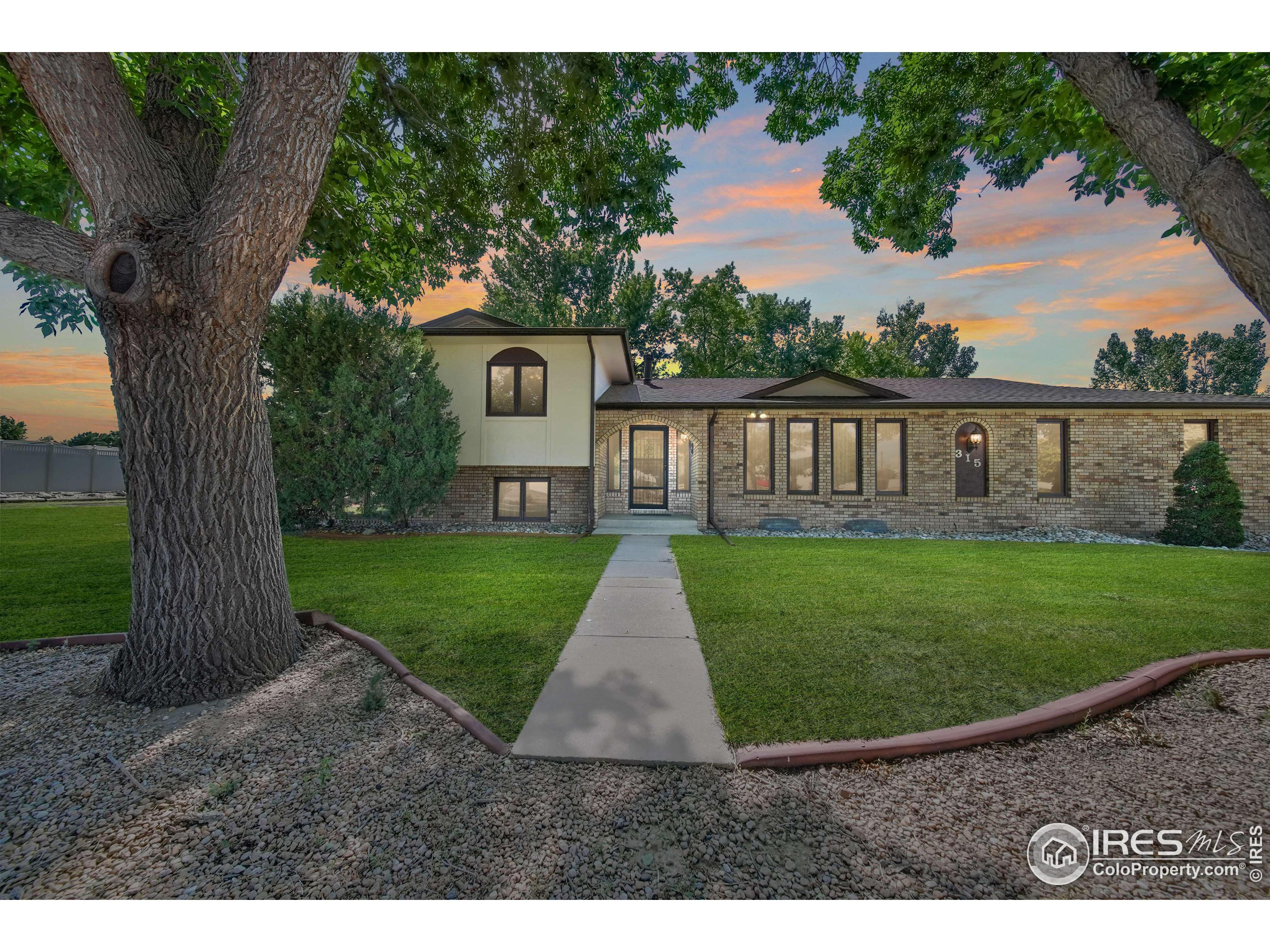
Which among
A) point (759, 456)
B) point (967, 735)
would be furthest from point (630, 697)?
point (759, 456)

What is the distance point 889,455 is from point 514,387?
346 inches

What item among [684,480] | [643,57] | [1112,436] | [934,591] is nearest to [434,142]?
[643,57]

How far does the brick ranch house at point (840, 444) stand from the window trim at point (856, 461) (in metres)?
0.03

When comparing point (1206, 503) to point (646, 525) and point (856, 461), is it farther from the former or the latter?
point (646, 525)

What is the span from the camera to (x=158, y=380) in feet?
9.07

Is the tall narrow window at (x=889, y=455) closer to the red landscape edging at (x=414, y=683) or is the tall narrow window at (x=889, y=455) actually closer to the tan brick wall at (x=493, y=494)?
the tan brick wall at (x=493, y=494)

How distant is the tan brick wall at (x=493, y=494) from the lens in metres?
10.9

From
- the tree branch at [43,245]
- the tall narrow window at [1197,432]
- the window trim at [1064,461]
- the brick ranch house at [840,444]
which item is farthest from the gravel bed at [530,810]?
the tall narrow window at [1197,432]

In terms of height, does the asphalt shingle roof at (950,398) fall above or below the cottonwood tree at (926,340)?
below

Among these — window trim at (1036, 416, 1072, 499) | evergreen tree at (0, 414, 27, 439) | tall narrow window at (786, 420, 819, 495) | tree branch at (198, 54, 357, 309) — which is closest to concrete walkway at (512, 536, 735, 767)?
tree branch at (198, 54, 357, 309)
